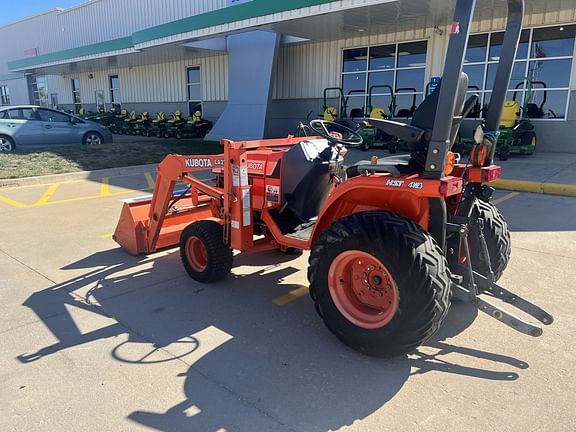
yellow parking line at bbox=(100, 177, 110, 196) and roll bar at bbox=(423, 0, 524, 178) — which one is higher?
roll bar at bbox=(423, 0, 524, 178)

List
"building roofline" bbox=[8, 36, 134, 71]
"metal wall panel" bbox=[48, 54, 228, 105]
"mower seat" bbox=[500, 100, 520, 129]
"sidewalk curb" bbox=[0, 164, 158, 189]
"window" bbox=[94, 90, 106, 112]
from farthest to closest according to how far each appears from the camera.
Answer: "window" bbox=[94, 90, 106, 112] → "metal wall panel" bbox=[48, 54, 228, 105] → "building roofline" bbox=[8, 36, 134, 71] → "mower seat" bbox=[500, 100, 520, 129] → "sidewalk curb" bbox=[0, 164, 158, 189]

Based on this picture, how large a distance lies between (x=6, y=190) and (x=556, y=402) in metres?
9.79

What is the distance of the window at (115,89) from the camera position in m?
28.4

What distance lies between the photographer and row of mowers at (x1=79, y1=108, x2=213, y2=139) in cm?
2041

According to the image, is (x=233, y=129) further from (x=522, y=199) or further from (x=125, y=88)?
(x=125, y=88)

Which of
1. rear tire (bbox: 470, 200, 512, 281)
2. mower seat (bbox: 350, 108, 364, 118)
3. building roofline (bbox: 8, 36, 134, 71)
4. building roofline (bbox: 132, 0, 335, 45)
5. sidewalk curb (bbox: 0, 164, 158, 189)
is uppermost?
building roofline (bbox: 132, 0, 335, 45)

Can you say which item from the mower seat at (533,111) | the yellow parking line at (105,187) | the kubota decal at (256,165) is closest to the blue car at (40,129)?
the yellow parking line at (105,187)

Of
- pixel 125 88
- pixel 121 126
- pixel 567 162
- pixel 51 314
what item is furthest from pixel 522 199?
pixel 125 88

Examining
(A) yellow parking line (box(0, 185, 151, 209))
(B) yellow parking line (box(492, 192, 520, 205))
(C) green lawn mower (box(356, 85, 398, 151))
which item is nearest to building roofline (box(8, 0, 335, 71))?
(C) green lawn mower (box(356, 85, 398, 151))

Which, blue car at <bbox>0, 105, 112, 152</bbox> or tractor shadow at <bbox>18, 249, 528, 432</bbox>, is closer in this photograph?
tractor shadow at <bbox>18, 249, 528, 432</bbox>

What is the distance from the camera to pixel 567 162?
1035 centimetres

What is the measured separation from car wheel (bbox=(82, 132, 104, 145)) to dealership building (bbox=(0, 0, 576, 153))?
466cm

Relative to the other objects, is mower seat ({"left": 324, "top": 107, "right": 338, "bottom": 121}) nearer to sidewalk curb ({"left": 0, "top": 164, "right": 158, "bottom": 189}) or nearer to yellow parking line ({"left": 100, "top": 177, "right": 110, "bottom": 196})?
sidewalk curb ({"left": 0, "top": 164, "right": 158, "bottom": 189})

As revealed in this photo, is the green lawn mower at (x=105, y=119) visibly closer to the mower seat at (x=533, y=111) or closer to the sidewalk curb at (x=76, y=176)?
the sidewalk curb at (x=76, y=176)
